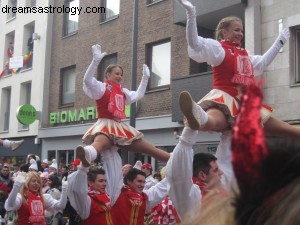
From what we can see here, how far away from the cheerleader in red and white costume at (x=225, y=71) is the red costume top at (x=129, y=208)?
5.44 ft

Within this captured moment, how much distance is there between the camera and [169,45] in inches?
571

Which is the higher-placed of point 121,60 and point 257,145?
point 121,60

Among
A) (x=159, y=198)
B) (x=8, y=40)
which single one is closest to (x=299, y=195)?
(x=159, y=198)

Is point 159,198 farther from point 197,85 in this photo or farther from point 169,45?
point 169,45

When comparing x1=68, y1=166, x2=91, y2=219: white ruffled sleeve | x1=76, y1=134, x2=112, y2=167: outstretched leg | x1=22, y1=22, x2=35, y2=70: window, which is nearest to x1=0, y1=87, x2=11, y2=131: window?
x1=22, y1=22, x2=35, y2=70: window

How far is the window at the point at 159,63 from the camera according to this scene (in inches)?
571

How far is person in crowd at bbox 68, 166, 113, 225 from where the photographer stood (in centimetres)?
463

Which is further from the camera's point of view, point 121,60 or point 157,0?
point 121,60

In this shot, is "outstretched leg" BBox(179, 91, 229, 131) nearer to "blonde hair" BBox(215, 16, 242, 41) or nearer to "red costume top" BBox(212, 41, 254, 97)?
"red costume top" BBox(212, 41, 254, 97)

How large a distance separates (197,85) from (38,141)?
31.0 ft

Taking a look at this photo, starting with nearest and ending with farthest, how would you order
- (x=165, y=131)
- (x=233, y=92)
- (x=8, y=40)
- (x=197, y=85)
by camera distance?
(x=233, y=92) → (x=197, y=85) → (x=165, y=131) → (x=8, y=40)

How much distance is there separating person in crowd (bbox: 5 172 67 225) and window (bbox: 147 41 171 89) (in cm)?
797

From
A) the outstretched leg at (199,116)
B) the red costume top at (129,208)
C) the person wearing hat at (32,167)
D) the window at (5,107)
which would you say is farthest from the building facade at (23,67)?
the outstretched leg at (199,116)

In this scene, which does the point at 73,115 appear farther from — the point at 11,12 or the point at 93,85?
the point at 93,85
